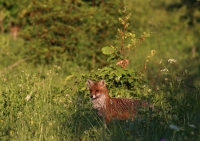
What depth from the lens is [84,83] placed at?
9328 millimetres

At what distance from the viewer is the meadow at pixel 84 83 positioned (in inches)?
277

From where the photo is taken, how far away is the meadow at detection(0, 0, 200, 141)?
7023 mm

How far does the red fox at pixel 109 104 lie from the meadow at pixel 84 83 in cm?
18

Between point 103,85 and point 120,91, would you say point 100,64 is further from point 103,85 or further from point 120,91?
point 103,85

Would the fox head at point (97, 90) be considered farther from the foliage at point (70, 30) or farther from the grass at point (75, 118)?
the foliage at point (70, 30)

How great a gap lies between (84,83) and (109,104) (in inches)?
44.7

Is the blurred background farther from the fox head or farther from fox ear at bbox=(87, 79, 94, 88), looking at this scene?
the fox head

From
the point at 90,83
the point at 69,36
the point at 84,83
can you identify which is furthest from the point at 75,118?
the point at 69,36

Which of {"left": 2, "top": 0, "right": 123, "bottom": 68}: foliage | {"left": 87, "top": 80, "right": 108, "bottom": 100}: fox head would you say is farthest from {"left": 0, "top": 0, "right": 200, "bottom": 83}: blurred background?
{"left": 87, "top": 80, "right": 108, "bottom": 100}: fox head

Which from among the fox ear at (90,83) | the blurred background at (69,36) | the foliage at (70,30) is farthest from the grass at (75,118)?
the foliage at (70,30)

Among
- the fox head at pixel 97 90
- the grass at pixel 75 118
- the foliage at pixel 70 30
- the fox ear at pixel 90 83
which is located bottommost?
the grass at pixel 75 118

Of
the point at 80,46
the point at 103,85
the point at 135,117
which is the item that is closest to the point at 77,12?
the point at 80,46

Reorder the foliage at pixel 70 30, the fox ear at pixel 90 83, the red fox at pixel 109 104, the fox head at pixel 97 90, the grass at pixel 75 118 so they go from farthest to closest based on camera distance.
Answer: the foliage at pixel 70 30 < the fox ear at pixel 90 83 < the fox head at pixel 97 90 < the red fox at pixel 109 104 < the grass at pixel 75 118

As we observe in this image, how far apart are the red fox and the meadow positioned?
183mm
